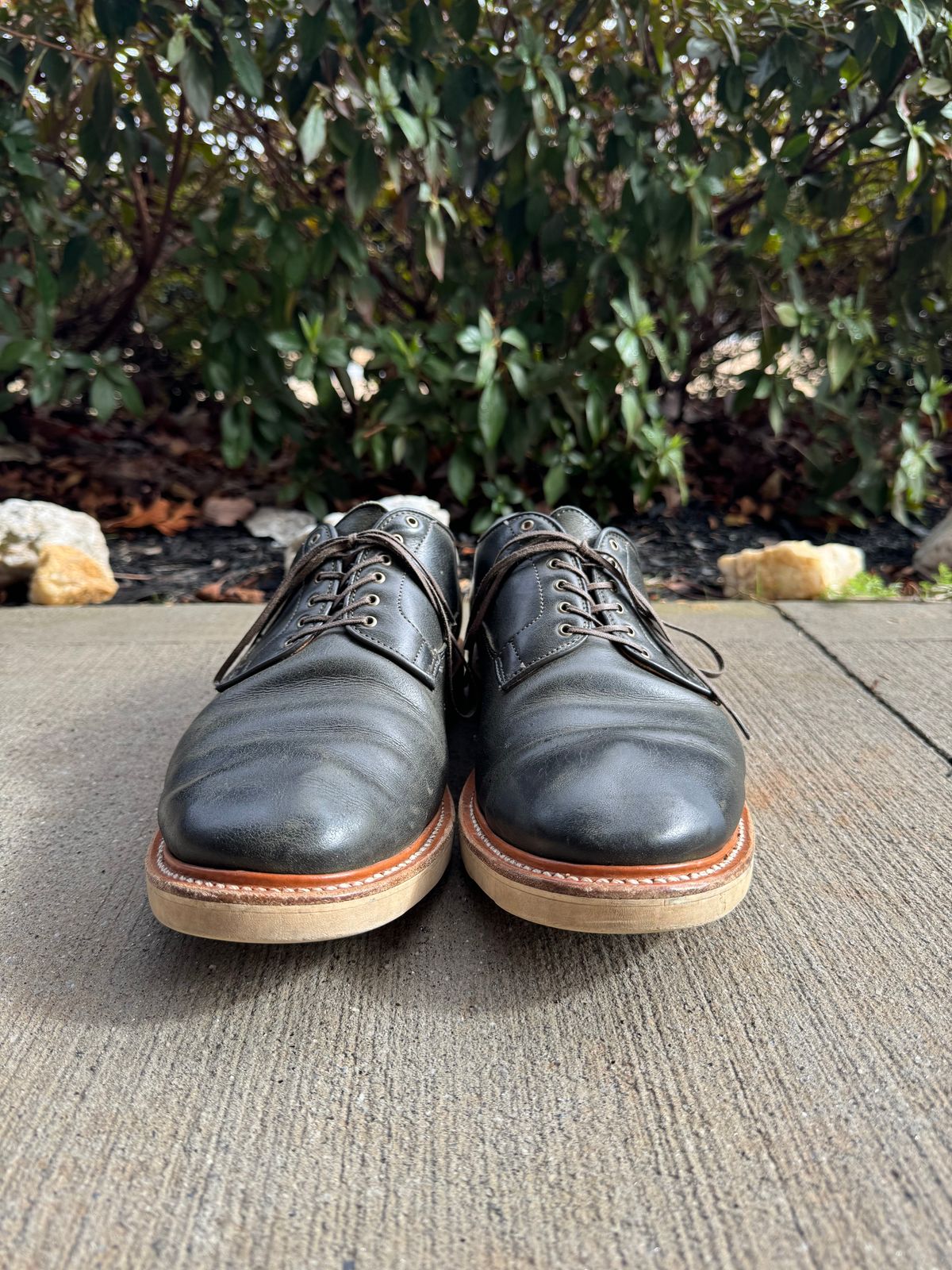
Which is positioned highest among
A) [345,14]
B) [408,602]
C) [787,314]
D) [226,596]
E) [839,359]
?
[345,14]

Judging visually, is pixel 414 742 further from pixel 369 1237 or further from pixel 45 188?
pixel 45 188

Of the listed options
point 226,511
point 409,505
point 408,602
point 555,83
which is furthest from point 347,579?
point 226,511

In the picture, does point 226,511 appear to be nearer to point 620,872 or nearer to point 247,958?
point 247,958

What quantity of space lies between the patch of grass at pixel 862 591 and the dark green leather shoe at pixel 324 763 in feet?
4.61

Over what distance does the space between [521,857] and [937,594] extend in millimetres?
1990

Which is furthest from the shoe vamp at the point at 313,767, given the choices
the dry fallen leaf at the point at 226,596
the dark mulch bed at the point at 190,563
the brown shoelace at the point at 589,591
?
the dark mulch bed at the point at 190,563

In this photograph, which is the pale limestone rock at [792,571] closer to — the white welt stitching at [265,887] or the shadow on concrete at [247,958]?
the shadow on concrete at [247,958]

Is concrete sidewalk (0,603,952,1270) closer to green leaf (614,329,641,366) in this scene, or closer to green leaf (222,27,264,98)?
green leaf (614,329,641,366)

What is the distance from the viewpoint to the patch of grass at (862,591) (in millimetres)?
2412

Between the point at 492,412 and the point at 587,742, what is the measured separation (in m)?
1.64

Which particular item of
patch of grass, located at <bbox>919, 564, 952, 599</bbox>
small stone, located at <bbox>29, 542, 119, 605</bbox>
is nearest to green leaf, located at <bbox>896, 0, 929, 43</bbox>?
patch of grass, located at <bbox>919, 564, 952, 599</bbox>

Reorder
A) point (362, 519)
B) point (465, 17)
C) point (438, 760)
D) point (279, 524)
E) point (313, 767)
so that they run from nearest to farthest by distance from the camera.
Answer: point (313, 767) → point (438, 760) → point (362, 519) → point (465, 17) → point (279, 524)

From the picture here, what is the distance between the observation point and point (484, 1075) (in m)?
0.87

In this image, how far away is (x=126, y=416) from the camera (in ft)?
11.8
